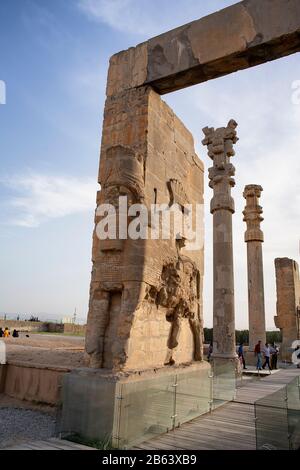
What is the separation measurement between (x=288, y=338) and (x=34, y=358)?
46.0 ft

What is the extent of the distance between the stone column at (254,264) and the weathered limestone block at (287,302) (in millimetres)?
3033

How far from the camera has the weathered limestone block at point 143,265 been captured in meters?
4.78

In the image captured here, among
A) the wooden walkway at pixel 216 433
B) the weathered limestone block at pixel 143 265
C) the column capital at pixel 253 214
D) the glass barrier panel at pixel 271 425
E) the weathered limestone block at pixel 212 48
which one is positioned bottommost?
the wooden walkway at pixel 216 433

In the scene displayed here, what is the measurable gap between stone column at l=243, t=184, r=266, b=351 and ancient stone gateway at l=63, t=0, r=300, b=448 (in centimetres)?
977

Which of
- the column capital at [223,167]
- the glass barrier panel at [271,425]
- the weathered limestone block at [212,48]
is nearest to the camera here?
the glass barrier panel at [271,425]

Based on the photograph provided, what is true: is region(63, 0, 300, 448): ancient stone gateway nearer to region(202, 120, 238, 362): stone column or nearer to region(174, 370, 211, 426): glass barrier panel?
region(174, 370, 211, 426): glass barrier panel

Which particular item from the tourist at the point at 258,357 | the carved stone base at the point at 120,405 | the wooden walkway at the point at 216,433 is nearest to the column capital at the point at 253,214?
the tourist at the point at 258,357

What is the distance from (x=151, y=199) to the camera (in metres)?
5.31

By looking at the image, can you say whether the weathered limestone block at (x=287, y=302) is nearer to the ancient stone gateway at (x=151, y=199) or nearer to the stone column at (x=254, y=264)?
the stone column at (x=254, y=264)

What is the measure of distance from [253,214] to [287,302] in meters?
5.05

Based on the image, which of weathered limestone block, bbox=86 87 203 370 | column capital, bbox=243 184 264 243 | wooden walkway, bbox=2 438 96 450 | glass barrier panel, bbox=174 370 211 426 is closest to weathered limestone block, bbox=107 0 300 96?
weathered limestone block, bbox=86 87 203 370

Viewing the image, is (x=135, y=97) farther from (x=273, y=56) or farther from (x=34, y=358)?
(x=34, y=358)

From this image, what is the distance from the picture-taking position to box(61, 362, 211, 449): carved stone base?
4.16m

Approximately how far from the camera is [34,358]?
294 inches
